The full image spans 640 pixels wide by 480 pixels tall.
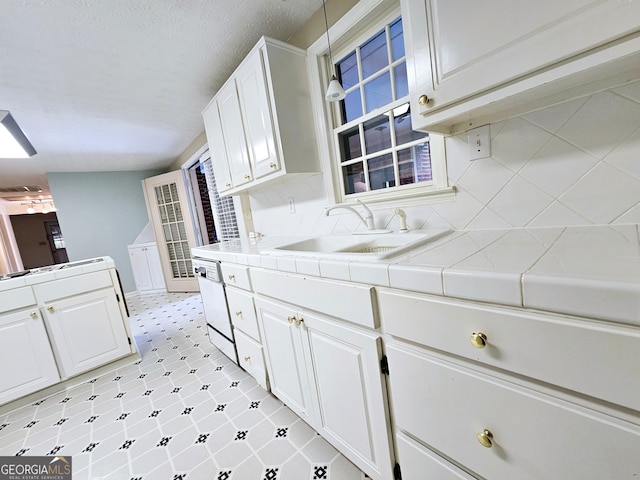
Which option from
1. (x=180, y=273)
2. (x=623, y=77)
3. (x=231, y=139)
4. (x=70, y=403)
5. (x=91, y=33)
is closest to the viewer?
(x=623, y=77)

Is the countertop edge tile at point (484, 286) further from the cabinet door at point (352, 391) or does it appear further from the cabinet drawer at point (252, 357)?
the cabinet drawer at point (252, 357)

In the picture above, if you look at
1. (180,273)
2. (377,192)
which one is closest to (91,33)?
(377,192)

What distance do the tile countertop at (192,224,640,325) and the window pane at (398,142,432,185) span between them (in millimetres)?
437

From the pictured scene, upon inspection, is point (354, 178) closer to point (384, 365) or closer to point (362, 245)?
point (362, 245)

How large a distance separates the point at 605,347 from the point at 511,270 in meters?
0.18

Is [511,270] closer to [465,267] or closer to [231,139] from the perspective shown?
[465,267]

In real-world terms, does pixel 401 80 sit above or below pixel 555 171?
above

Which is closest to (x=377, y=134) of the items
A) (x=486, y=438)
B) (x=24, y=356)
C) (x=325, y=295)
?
(x=325, y=295)

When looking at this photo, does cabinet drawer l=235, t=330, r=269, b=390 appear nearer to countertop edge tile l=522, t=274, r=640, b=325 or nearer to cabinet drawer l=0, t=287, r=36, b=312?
countertop edge tile l=522, t=274, r=640, b=325

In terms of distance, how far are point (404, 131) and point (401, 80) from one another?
250mm

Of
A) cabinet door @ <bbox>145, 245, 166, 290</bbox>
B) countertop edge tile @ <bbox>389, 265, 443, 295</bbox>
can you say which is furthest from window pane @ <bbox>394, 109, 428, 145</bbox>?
cabinet door @ <bbox>145, 245, 166, 290</bbox>

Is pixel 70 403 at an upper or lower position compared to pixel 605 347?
lower

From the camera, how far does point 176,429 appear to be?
1458 millimetres

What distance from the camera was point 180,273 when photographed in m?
4.52
